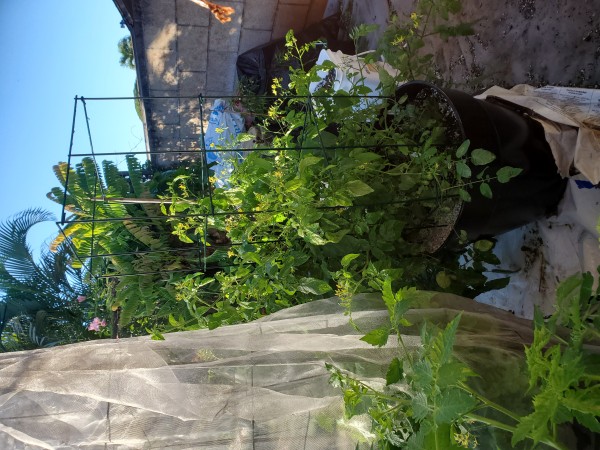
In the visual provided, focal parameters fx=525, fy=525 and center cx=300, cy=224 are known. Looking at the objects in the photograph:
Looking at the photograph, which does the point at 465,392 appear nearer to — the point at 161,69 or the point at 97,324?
the point at 97,324

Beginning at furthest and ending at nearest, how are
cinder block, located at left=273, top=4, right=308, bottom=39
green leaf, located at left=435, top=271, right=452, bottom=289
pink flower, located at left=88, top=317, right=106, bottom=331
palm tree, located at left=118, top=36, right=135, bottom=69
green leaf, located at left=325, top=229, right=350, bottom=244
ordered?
palm tree, located at left=118, top=36, right=135, bottom=69
cinder block, located at left=273, top=4, right=308, bottom=39
pink flower, located at left=88, top=317, right=106, bottom=331
green leaf, located at left=435, top=271, right=452, bottom=289
green leaf, located at left=325, top=229, right=350, bottom=244

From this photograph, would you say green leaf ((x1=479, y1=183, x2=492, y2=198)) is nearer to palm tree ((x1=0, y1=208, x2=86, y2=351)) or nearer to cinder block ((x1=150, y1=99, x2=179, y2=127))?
palm tree ((x1=0, y1=208, x2=86, y2=351))

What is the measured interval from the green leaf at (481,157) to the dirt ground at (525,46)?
633 millimetres

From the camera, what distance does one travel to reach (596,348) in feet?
3.80

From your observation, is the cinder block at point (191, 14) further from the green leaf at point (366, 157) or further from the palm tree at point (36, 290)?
the green leaf at point (366, 157)

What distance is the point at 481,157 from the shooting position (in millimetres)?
1562

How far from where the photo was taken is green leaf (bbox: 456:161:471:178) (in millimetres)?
1565

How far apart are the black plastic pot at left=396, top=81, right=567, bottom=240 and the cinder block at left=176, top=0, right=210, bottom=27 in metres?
2.94

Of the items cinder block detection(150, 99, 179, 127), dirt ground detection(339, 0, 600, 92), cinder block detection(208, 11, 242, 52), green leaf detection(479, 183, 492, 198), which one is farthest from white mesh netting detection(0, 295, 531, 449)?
cinder block detection(150, 99, 179, 127)

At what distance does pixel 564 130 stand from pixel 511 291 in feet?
2.42

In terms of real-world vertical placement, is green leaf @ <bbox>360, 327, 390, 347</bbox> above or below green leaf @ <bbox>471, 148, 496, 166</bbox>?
below

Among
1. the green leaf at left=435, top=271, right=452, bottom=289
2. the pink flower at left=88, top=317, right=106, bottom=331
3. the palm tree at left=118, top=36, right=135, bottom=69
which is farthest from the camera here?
the palm tree at left=118, top=36, right=135, bottom=69

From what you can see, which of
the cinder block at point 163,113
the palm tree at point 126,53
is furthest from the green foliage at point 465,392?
the palm tree at point 126,53

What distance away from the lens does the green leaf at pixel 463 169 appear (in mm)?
1565
